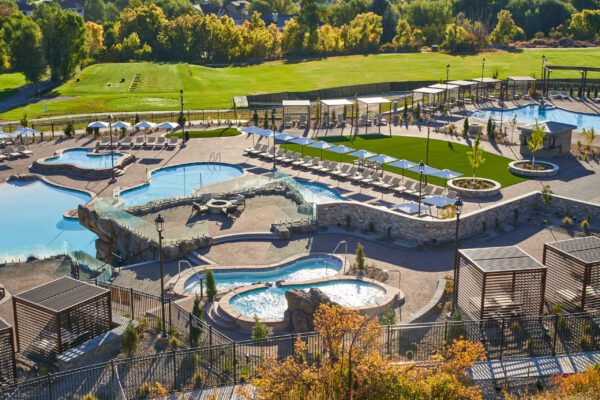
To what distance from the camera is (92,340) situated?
19.7m

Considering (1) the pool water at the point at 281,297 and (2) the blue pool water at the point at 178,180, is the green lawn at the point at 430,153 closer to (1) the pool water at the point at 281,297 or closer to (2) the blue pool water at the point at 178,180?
(2) the blue pool water at the point at 178,180

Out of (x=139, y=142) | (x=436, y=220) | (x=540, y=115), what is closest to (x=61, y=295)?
(x=436, y=220)

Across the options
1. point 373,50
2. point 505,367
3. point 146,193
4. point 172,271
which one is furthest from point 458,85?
point 373,50

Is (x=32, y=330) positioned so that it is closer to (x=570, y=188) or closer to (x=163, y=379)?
(x=163, y=379)

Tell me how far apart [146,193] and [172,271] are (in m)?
12.1

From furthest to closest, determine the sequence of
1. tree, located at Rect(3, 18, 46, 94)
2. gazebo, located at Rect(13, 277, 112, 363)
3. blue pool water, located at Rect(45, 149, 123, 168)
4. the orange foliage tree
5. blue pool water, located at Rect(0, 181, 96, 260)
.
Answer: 1. tree, located at Rect(3, 18, 46, 94)
2. blue pool water, located at Rect(45, 149, 123, 168)
3. blue pool water, located at Rect(0, 181, 96, 260)
4. gazebo, located at Rect(13, 277, 112, 363)
5. the orange foliage tree

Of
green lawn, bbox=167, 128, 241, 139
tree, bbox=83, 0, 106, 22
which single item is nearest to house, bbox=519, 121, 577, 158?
green lawn, bbox=167, 128, 241, 139

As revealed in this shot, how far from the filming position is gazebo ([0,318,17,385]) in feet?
58.9

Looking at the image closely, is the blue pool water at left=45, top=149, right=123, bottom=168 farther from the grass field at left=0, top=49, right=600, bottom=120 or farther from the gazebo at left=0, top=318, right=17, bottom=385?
the gazebo at left=0, top=318, right=17, bottom=385

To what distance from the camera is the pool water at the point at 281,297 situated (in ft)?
78.6

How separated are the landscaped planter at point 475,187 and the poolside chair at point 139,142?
76.9ft

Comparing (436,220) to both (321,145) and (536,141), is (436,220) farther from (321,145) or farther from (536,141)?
(321,145)

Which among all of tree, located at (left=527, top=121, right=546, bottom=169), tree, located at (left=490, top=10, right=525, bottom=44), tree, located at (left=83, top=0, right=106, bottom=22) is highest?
tree, located at (left=83, top=0, right=106, bottom=22)

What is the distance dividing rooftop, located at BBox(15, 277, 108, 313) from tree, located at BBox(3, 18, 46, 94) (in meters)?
67.5
